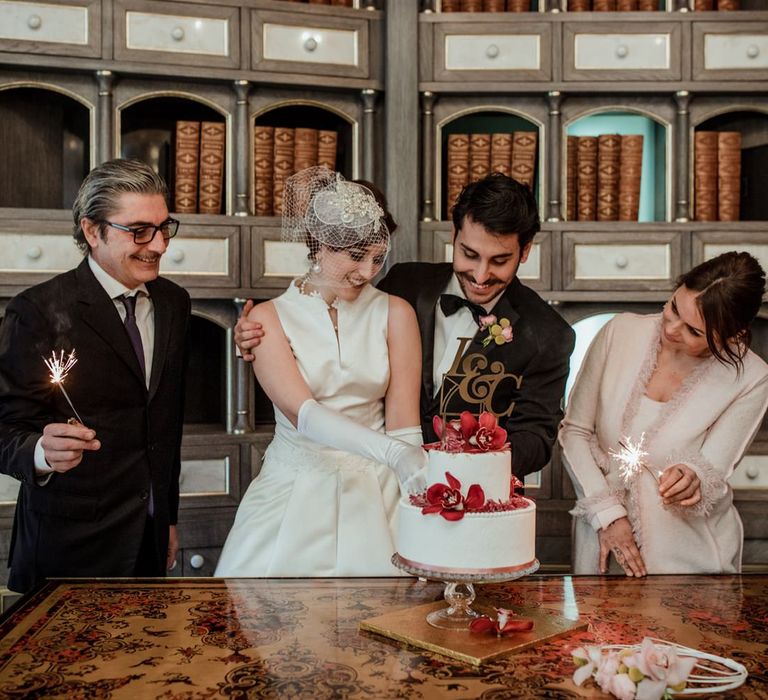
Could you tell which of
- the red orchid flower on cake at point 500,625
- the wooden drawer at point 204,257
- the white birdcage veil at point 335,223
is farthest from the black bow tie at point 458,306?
the wooden drawer at point 204,257

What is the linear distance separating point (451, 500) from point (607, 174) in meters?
2.73

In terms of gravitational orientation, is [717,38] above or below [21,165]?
above

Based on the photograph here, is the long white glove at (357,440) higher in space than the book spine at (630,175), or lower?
lower

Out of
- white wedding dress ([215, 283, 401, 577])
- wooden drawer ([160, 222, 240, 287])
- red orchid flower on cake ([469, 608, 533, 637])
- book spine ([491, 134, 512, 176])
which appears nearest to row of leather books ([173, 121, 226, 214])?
wooden drawer ([160, 222, 240, 287])

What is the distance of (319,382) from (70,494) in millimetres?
678

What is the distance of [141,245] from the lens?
2.42 metres

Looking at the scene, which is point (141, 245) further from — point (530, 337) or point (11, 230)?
point (11, 230)

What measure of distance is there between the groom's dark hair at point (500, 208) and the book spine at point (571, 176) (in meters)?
1.51

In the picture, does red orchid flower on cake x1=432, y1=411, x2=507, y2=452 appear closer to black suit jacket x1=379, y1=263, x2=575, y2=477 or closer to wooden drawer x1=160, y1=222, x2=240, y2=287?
black suit jacket x1=379, y1=263, x2=575, y2=477

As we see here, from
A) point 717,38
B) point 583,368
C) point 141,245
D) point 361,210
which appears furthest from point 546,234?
point 141,245

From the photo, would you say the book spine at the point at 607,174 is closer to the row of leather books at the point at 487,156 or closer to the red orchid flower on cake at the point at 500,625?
the row of leather books at the point at 487,156

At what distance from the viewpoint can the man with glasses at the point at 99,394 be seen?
234 centimetres

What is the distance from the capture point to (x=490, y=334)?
8.30 ft

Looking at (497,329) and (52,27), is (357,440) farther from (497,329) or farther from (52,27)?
(52,27)
